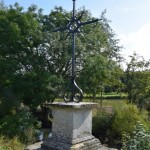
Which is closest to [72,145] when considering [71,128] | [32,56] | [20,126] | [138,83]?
[71,128]

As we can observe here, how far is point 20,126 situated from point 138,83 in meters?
11.5

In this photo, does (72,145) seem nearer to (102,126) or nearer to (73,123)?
(73,123)

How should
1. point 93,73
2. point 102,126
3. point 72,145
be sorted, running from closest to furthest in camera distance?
point 72,145
point 102,126
point 93,73

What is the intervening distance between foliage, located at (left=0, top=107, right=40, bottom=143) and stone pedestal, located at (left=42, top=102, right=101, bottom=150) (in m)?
6.06

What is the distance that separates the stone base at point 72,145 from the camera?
5684 mm

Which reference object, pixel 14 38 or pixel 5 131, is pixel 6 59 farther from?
pixel 5 131

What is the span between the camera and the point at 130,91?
21.8 m

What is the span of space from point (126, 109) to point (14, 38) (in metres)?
6.19

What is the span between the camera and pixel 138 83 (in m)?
21.3

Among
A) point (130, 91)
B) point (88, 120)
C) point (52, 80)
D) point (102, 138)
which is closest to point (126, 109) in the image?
point (102, 138)

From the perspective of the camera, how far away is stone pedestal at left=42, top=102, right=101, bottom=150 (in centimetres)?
574

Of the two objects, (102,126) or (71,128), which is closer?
(71,128)

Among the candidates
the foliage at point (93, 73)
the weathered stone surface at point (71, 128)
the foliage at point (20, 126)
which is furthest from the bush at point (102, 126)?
the weathered stone surface at point (71, 128)

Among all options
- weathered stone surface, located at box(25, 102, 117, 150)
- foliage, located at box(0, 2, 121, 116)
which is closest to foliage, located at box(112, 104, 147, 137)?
foliage, located at box(0, 2, 121, 116)
